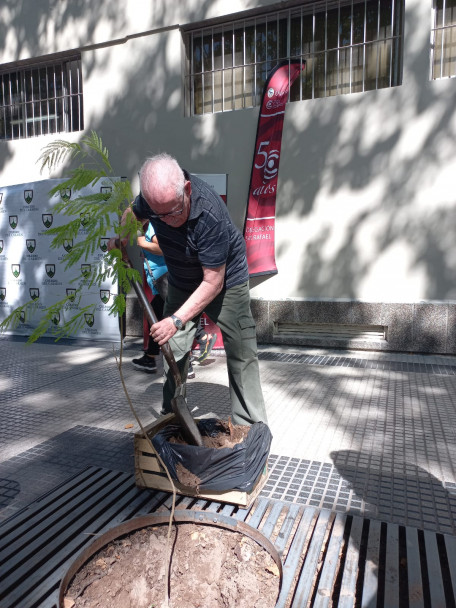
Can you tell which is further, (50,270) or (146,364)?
(50,270)

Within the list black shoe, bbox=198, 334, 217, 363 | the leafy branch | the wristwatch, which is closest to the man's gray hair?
the leafy branch

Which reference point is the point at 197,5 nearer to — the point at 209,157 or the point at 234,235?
the point at 209,157

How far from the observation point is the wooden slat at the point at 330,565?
6.32 ft

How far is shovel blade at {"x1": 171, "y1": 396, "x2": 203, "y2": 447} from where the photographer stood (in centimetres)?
273

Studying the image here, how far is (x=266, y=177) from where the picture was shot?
6758 millimetres

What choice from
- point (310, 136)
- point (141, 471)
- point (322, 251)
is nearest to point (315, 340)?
point (322, 251)

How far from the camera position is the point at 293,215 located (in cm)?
676

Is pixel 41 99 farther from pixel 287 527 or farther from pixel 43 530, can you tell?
pixel 287 527

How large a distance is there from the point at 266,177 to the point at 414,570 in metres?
5.54

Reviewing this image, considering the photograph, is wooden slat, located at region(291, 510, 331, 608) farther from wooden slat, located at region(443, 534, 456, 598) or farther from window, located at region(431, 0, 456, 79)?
window, located at region(431, 0, 456, 79)

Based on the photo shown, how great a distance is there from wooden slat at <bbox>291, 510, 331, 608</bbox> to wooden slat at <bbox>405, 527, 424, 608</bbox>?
1.27ft

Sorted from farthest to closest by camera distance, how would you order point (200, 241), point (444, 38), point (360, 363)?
point (444, 38) → point (360, 363) → point (200, 241)

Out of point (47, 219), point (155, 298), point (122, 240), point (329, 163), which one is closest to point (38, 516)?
point (122, 240)

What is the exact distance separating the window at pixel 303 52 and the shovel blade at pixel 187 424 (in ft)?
18.0
